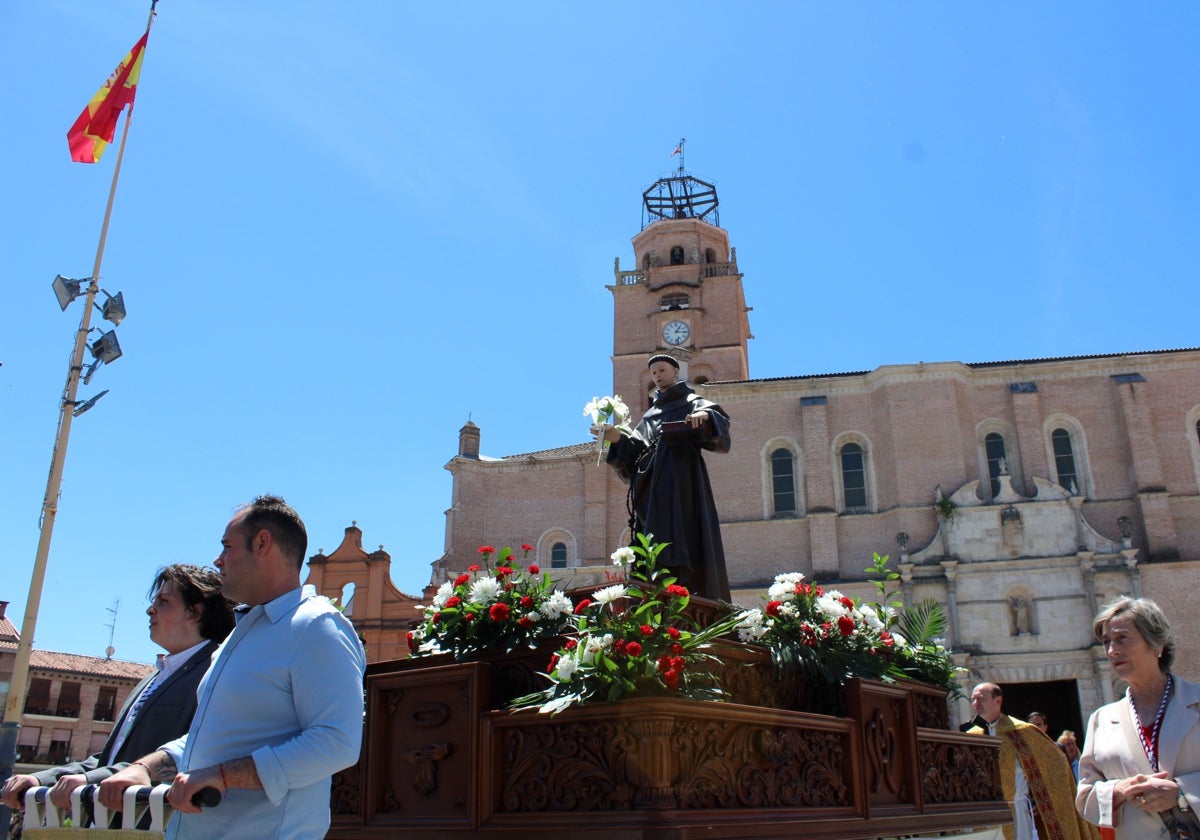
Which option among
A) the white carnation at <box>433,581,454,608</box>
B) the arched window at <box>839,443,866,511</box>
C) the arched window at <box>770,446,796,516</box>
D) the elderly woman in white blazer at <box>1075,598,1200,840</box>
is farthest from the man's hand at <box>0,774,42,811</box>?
the arched window at <box>839,443,866,511</box>

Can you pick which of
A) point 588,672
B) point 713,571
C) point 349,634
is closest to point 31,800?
point 349,634

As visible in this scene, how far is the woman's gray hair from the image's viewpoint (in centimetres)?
400

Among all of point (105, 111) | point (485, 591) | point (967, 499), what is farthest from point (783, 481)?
point (485, 591)

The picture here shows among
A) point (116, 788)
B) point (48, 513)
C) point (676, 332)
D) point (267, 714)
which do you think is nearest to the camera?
point (116, 788)

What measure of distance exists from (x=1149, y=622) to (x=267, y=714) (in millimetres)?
3458

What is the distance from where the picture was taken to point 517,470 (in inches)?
1462

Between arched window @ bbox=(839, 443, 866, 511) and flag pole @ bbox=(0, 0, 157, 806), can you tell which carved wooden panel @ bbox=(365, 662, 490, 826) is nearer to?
flag pole @ bbox=(0, 0, 157, 806)

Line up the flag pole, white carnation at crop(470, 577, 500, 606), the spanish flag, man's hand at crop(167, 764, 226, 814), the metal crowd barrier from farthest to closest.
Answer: the spanish flag
the flag pole
white carnation at crop(470, 577, 500, 606)
the metal crowd barrier
man's hand at crop(167, 764, 226, 814)

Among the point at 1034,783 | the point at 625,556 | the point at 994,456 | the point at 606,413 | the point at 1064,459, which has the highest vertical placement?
the point at 994,456

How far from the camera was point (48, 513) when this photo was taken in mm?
15359

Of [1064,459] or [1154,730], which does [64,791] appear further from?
[1064,459]

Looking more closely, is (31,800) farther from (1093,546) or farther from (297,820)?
(1093,546)

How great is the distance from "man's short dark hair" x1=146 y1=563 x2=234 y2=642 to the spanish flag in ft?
50.5

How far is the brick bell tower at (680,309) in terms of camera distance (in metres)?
40.7
